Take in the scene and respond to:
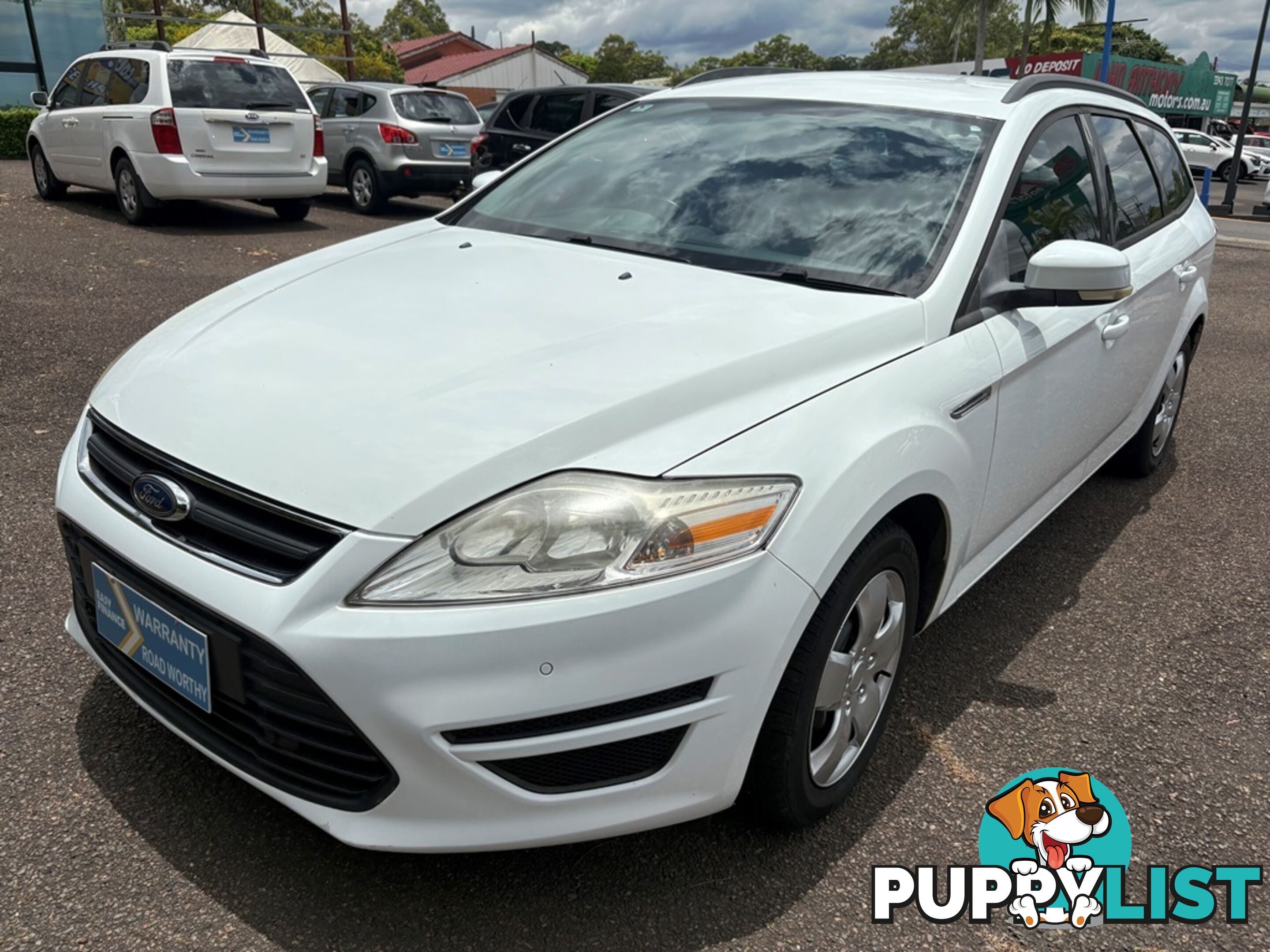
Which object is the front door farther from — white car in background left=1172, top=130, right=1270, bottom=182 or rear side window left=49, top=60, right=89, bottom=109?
white car in background left=1172, top=130, right=1270, bottom=182

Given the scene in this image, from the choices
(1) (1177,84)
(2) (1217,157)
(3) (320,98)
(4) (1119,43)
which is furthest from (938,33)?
(3) (320,98)

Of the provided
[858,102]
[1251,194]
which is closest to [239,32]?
[1251,194]

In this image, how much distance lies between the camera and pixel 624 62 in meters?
96.5

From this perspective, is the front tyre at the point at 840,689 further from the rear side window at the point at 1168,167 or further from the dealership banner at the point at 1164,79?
the dealership banner at the point at 1164,79

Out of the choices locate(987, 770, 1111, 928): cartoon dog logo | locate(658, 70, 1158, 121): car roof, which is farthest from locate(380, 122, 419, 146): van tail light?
locate(987, 770, 1111, 928): cartoon dog logo

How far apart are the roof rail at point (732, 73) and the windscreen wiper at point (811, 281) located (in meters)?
1.42

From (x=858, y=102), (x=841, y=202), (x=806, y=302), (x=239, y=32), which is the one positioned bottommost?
(x=806, y=302)

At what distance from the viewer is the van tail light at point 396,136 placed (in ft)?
39.4

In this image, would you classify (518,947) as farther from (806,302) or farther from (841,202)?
(841,202)

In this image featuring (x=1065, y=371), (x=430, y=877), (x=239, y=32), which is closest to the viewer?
(x=430, y=877)

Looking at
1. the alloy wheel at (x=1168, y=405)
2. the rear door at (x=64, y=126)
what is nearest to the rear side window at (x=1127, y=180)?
the alloy wheel at (x=1168, y=405)

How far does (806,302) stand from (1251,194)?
32519mm

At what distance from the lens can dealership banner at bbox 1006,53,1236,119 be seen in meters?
44.8

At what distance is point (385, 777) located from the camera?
1.85 metres
